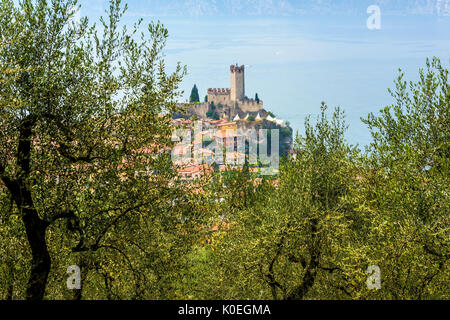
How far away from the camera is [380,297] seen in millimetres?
10266

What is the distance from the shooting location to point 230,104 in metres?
180

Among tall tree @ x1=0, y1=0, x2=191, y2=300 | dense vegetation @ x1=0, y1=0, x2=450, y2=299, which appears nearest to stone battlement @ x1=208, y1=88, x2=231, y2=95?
dense vegetation @ x1=0, y1=0, x2=450, y2=299

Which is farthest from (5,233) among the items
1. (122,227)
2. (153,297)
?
(153,297)

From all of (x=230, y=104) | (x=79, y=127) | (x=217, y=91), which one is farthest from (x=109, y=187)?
(x=217, y=91)

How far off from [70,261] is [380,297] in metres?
6.89

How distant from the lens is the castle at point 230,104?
175625mm

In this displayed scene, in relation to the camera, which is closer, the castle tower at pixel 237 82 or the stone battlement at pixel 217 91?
the stone battlement at pixel 217 91

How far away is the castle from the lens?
175625mm

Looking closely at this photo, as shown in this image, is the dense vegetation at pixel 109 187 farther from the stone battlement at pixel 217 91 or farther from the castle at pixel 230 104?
the stone battlement at pixel 217 91

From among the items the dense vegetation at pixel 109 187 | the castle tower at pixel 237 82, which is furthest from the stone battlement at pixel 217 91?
the dense vegetation at pixel 109 187

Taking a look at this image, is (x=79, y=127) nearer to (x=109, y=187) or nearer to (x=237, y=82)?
(x=109, y=187)

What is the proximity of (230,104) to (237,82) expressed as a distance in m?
13.1

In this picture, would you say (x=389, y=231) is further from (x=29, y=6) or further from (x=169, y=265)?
(x=29, y=6)

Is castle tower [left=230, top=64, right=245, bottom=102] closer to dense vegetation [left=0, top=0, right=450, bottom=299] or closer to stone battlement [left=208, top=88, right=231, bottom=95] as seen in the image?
stone battlement [left=208, top=88, right=231, bottom=95]
